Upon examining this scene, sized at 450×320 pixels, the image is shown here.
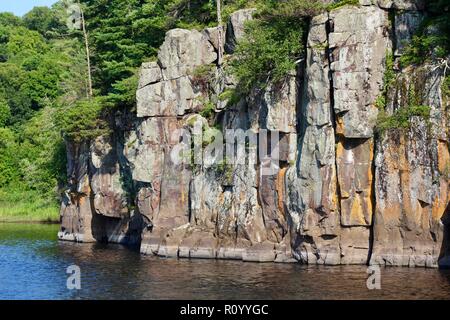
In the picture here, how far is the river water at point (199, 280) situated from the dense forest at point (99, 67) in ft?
34.8

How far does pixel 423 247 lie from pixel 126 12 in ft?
97.3

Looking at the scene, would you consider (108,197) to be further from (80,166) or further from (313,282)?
(313,282)

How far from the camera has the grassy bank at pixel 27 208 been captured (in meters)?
79.6

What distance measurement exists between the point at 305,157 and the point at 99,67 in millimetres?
25373

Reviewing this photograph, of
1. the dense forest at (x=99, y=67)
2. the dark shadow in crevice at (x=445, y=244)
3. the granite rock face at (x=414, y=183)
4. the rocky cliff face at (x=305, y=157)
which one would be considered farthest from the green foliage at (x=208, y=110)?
the dark shadow in crevice at (x=445, y=244)

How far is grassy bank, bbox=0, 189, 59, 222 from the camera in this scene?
7962 cm

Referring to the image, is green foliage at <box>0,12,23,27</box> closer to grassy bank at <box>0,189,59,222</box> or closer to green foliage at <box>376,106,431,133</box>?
grassy bank at <box>0,189,59,222</box>

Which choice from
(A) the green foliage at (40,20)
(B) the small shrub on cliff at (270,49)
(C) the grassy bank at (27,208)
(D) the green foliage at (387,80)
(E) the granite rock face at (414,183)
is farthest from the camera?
(A) the green foliage at (40,20)

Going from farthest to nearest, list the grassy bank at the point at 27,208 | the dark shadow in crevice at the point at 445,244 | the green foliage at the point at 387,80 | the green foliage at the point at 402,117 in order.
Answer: the grassy bank at the point at 27,208 → the green foliage at the point at 387,80 → the green foliage at the point at 402,117 → the dark shadow in crevice at the point at 445,244

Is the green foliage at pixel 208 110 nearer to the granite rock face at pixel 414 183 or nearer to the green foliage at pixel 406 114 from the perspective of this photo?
the green foliage at pixel 406 114

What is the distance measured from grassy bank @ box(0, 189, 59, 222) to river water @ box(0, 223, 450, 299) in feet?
91.9

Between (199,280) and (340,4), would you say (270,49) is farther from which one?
(199,280)

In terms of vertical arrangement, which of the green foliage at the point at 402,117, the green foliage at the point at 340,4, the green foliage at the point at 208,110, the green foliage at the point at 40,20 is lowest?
the green foliage at the point at 402,117
